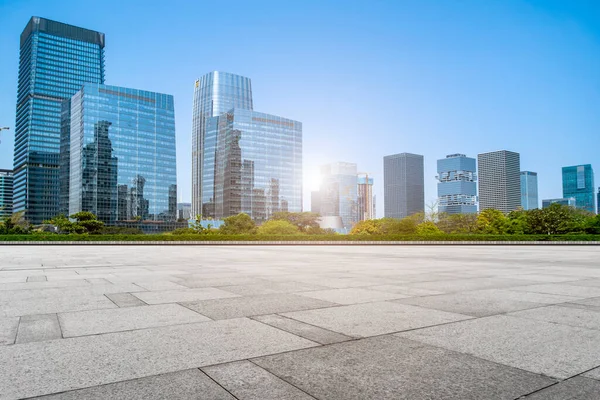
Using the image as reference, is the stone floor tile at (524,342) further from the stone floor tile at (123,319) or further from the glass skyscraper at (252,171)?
the glass skyscraper at (252,171)

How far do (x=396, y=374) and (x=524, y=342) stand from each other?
203 cm

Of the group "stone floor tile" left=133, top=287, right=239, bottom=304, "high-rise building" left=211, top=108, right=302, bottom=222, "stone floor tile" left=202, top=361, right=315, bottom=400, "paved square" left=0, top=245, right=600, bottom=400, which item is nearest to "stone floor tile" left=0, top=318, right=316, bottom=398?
"paved square" left=0, top=245, right=600, bottom=400

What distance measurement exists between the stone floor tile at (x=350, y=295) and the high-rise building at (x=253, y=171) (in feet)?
588

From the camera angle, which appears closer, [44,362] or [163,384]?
[163,384]

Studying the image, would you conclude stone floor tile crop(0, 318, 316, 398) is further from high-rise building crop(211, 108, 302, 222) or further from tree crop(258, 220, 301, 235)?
high-rise building crop(211, 108, 302, 222)

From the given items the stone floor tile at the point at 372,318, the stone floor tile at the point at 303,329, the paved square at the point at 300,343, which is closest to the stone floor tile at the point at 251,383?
the paved square at the point at 300,343

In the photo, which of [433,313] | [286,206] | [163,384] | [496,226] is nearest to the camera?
[163,384]

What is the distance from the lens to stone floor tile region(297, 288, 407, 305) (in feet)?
25.7

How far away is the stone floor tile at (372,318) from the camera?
5543 millimetres

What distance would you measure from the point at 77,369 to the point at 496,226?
269 feet

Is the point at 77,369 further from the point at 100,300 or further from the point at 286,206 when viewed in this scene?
the point at 286,206

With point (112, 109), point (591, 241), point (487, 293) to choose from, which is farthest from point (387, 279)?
point (112, 109)

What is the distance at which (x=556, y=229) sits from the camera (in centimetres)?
6019

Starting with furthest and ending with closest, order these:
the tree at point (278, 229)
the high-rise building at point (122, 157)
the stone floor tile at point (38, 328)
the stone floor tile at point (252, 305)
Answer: the high-rise building at point (122, 157) < the tree at point (278, 229) < the stone floor tile at point (252, 305) < the stone floor tile at point (38, 328)
